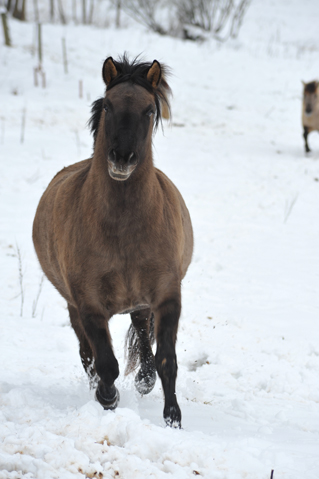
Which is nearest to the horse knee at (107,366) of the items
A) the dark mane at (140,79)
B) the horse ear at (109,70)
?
the dark mane at (140,79)

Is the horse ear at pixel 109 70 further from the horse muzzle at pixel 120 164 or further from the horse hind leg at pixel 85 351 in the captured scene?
the horse hind leg at pixel 85 351

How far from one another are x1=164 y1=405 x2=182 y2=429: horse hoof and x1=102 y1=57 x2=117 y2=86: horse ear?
84.5 inches

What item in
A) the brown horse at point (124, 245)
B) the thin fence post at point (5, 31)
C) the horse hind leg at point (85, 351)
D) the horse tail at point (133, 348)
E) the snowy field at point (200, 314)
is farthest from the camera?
the thin fence post at point (5, 31)

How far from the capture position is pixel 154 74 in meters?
3.16

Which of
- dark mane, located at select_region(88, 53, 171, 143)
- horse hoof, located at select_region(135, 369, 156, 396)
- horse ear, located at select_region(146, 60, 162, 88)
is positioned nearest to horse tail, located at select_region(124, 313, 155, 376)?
horse hoof, located at select_region(135, 369, 156, 396)

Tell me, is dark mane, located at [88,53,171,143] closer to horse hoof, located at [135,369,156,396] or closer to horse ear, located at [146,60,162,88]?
horse ear, located at [146,60,162,88]

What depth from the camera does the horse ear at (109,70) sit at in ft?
10.1

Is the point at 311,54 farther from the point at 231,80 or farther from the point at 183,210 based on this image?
the point at 183,210

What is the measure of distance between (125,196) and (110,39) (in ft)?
65.8

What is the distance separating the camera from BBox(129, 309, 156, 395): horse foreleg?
3.84 m

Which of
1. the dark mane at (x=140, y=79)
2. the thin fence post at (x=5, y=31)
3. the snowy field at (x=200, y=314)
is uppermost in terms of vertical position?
the dark mane at (x=140, y=79)

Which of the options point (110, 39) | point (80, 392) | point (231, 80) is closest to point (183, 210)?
point (80, 392)

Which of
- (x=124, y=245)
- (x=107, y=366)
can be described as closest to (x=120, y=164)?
(x=124, y=245)

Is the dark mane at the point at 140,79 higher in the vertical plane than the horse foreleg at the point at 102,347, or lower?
higher
